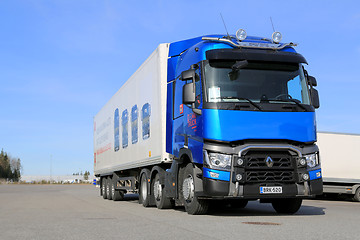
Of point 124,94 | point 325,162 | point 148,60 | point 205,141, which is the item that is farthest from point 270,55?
point 325,162

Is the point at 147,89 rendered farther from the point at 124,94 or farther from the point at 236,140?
the point at 236,140

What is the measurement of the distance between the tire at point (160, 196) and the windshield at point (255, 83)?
4007 millimetres

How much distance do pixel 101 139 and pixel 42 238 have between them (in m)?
16.6

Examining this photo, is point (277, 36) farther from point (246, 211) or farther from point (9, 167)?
point (9, 167)

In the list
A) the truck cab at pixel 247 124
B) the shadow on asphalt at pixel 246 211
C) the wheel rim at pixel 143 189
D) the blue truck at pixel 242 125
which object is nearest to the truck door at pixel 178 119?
the blue truck at pixel 242 125

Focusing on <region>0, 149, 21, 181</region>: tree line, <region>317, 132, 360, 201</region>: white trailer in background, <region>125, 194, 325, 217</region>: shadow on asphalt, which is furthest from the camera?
<region>0, 149, 21, 181</region>: tree line

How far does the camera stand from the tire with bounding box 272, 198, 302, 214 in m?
11.3

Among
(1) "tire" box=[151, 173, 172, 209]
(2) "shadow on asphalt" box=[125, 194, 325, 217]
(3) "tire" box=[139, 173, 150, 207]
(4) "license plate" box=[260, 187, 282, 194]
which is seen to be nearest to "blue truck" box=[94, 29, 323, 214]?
(4) "license plate" box=[260, 187, 282, 194]

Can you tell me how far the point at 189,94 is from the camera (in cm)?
1026

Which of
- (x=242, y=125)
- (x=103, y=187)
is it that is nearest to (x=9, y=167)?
(x=103, y=187)

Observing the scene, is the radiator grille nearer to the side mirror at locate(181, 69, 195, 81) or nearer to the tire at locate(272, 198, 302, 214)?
the tire at locate(272, 198, 302, 214)

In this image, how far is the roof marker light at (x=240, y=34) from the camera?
10.9 meters

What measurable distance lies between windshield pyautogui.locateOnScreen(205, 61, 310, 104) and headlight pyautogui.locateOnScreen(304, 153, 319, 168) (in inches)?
44.9

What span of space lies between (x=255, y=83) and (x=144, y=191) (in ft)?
19.8
